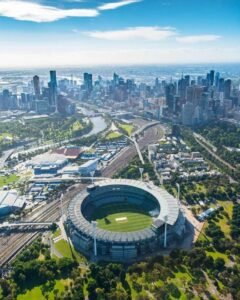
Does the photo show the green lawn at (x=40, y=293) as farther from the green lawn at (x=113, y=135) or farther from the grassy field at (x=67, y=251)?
the green lawn at (x=113, y=135)

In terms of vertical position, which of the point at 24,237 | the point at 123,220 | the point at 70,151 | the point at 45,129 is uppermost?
the point at 70,151

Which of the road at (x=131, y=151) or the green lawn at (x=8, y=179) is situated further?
the road at (x=131, y=151)

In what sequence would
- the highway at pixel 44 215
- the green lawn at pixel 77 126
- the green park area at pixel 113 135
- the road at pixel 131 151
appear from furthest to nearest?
the green lawn at pixel 77 126, the green park area at pixel 113 135, the road at pixel 131 151, the highway at pixel 44 215

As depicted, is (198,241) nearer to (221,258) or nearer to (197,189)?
(221,258)

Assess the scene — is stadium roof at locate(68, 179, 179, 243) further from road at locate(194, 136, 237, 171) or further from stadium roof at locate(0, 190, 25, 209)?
road at locate(194, 136, 237, 171)

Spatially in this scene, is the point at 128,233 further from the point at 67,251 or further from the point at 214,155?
the point at 214,155

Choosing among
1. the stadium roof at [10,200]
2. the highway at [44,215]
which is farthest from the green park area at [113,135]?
the stadium roof at [10,200]

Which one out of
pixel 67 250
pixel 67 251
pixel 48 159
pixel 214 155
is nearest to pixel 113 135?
pixel 48 159
